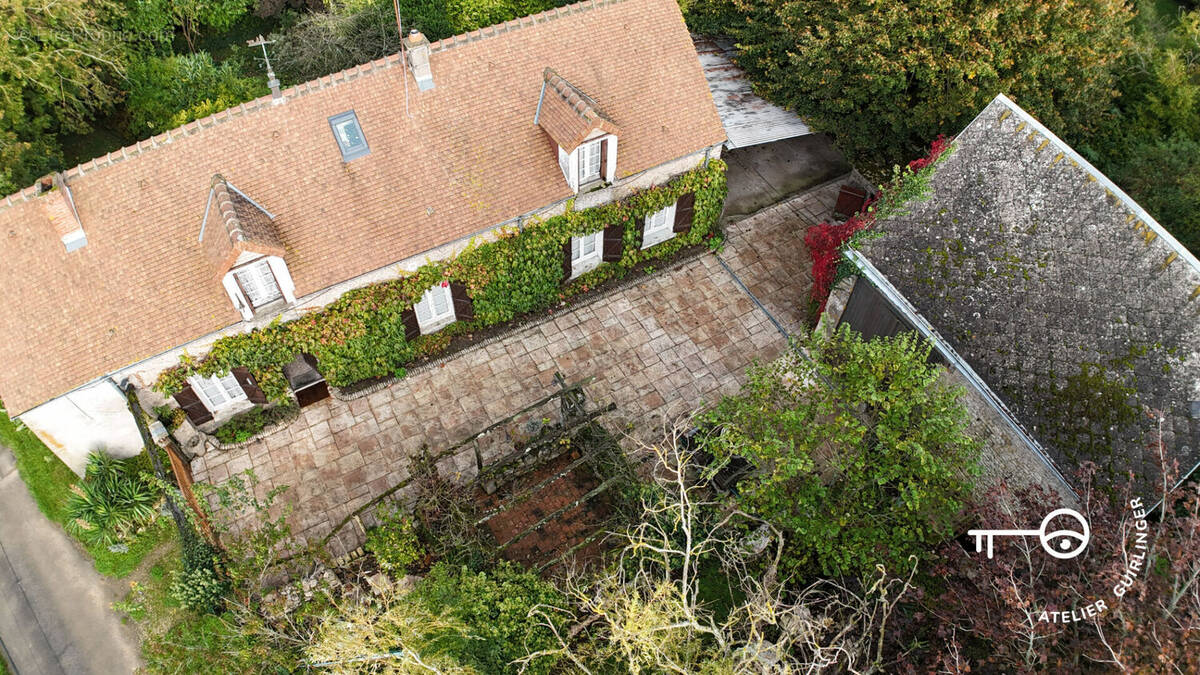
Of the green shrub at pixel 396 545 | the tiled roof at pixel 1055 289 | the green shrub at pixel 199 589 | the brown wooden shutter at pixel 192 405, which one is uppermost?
the tiled roof at pixel 1055 289

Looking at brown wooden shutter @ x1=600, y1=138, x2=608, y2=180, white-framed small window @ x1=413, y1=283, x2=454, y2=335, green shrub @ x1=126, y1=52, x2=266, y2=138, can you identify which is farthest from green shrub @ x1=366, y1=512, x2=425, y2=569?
green shrub @ x1=126, y1=52, x2=266, y2=138

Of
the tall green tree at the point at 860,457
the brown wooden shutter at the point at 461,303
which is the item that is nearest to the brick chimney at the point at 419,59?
the brown wooden shutter at the point at 461,303

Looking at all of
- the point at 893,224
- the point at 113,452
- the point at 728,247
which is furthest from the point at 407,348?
the point at 893,224

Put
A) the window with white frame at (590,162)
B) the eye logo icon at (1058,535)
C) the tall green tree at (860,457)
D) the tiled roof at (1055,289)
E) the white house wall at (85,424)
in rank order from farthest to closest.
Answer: the window with white frame at (590,162) < the white house wall at (85,424) < the tiled roof at (1055,289) < the tall green tree at (860,457) < the eye logo icon at (1058,535)

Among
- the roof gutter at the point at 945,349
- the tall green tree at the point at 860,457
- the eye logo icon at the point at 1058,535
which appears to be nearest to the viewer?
the eye logo icon at the point at 1058,535

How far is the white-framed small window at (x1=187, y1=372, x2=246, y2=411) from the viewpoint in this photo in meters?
19.0

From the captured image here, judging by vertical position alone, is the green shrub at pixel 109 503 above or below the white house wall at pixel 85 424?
below

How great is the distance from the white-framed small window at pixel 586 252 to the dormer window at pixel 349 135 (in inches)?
260

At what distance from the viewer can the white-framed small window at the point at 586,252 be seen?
22484mm

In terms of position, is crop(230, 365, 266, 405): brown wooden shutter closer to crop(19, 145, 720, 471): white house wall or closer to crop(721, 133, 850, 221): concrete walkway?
crop(19, 145, 720, 471): white house wall

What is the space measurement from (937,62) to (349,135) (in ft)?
55.8

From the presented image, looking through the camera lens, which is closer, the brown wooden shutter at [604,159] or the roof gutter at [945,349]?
the roof gutter at [945,349]

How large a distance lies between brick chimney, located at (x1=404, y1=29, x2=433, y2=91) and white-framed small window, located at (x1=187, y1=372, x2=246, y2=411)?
9.38 m

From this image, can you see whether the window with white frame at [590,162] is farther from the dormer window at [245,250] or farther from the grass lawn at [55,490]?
the grass lawn at [55,490]
